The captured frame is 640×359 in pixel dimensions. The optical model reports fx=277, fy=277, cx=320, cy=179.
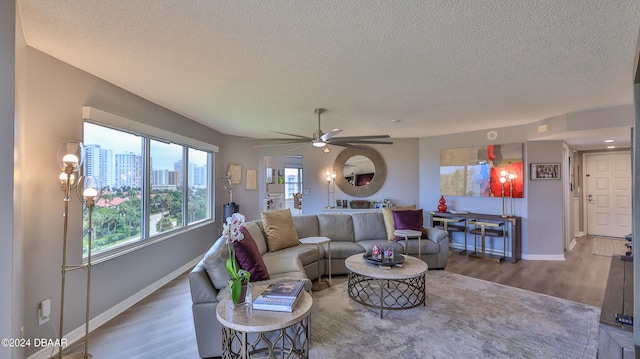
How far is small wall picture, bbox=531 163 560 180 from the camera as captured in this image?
4816mm

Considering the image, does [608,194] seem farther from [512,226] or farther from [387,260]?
[387,260]

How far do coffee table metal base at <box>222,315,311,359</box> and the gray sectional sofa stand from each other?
0.82 feet

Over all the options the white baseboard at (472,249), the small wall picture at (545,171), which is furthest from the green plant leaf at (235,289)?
the small wall picture at (545,171)

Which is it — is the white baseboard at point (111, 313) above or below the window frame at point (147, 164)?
below

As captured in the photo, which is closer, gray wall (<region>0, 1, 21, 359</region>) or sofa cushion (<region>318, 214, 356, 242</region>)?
gray wall (<region>0, 1, 21, 359</region>)

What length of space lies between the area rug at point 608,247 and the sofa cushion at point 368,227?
167 inches

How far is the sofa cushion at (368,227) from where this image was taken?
15.2ft

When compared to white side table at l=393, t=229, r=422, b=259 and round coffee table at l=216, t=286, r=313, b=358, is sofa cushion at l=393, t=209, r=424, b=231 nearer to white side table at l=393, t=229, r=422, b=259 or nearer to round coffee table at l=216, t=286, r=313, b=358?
white side table at l=393, t=229, r=422, b=259

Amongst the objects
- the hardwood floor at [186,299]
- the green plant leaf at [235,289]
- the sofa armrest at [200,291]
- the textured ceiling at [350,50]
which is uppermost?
the textured ceiling at [350,50]

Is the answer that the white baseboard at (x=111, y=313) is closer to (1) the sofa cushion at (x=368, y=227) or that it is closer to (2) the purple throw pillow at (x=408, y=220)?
(1) the sofa cushion at (x=368, y=227)

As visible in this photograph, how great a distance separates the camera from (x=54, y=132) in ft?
7.77

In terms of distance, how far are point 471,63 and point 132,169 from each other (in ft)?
12.8

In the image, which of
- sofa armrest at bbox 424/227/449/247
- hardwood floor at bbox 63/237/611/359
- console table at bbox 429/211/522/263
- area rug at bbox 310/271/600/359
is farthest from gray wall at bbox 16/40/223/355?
console table at bbox 429/211/522/263

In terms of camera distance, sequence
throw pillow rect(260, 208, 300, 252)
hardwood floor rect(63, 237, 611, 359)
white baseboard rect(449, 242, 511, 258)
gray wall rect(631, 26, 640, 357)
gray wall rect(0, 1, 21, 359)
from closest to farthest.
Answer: gray wall rect(631, 26, 640, 357) < gray wall rect(0, 1, 21, 359) < hardwood floor rect(63, 237, 611, 359) < throw pillow rect(260, 208, 300, 252) < white baseboard rect(449, 242, 511, 258)
